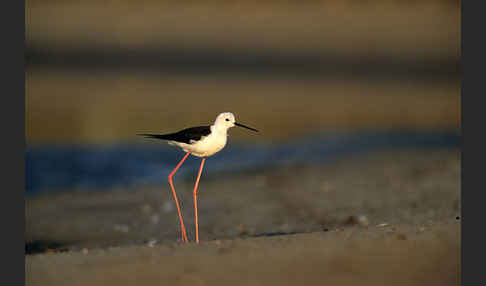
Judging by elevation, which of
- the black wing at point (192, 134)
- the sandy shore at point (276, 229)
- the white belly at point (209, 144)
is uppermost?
the black wing at point (192, 134)

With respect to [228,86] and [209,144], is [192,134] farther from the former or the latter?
[228,86]

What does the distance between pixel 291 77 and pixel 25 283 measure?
1983cm

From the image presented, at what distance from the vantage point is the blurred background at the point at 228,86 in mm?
10578

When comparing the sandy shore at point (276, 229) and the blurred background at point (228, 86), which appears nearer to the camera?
the sandy shore at point (276, 229)

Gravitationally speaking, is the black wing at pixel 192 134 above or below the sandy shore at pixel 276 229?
above

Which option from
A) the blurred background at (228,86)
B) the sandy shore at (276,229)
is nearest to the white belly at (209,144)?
the sandy shore at (276,229)

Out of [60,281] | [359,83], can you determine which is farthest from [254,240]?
[359,83]

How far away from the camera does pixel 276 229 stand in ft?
22.1

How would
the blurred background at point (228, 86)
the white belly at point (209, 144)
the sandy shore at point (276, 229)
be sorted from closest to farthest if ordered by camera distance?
the sandy shore at point (276, 229), the white belly at point (209, 144), the blurred background at point (228, 86)

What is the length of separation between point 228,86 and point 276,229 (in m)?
13.4

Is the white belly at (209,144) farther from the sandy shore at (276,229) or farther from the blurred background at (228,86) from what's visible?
the blurred background at (228,86)

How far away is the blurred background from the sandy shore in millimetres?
124

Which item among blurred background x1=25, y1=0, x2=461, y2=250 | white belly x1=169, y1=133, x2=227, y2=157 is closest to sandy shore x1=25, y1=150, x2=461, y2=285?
blurred background x1=25, y1=0, x2=461, y2=250

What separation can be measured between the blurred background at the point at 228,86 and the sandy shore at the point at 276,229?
0.41 feet
